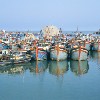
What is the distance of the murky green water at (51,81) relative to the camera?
2752 centimetres

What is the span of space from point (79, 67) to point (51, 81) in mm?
10270

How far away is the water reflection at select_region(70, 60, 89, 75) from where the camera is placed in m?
40.4

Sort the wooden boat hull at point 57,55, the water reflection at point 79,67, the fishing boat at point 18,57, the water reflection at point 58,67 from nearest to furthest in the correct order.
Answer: the water reflection at point 58,67, the water reflection at point 79,67, the fishing boat at point 18,57, the wooden boat hull at point 57,55

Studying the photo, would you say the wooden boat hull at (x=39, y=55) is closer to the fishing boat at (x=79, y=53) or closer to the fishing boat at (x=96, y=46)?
the fishing boat at (x=79, y=53)

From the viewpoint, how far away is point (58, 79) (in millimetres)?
35000

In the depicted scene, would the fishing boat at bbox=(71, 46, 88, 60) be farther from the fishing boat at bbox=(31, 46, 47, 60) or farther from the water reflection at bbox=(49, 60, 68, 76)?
the fishing boat at bbox=(31, 46, 47, 60)

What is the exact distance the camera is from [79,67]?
141 ft

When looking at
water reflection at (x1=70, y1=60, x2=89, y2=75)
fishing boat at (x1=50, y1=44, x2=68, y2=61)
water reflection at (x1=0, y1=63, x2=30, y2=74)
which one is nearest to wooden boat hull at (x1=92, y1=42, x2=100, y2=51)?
water reflection at (x1=70, y1=60, x2=89, y2=75)

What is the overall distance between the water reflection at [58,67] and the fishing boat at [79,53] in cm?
177

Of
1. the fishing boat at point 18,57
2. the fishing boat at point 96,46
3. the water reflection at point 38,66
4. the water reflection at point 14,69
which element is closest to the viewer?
the water reflection at point 14,69

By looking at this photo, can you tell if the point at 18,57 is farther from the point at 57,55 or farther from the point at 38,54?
the point at 57,55

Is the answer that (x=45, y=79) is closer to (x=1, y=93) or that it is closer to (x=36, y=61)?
(x=1, y=93)

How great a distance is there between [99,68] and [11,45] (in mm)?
21400

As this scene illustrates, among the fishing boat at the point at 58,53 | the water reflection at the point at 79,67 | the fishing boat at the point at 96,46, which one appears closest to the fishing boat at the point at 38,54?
the fishing boat at the point at 58,53
